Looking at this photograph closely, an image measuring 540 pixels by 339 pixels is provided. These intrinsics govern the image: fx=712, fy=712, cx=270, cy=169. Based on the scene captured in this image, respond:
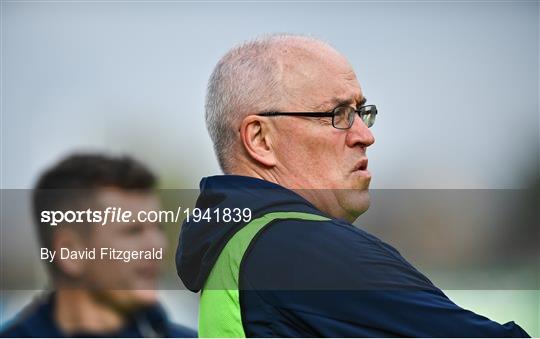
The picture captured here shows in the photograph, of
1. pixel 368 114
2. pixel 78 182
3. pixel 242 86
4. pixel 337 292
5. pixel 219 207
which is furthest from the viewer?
pixel 78 182

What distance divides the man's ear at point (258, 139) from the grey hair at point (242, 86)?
3 cm

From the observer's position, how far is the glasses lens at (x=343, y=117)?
235cm

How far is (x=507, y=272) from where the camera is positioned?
3.46 meters

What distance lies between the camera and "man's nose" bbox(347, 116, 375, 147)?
7.86 ft

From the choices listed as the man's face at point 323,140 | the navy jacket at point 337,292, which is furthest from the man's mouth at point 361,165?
the navy jacket at point 337,292

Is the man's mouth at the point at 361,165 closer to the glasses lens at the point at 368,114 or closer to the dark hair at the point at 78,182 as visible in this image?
the glasses lens at the point at 368,114

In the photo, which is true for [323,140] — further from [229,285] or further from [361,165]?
[229,285]

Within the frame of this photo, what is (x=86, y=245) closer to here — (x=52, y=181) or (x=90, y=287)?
(x=90, y=287)

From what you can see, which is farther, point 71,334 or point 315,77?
point 71,334

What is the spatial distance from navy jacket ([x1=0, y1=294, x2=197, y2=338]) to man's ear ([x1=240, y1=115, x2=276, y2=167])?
1023 millimetres

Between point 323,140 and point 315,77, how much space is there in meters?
0.21

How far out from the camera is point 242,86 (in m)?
2.32

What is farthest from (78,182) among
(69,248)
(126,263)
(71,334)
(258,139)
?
(258,139)

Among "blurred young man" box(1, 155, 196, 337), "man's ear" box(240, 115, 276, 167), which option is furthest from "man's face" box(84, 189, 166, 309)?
"man's ear" box(240, 115, 276, 167)
